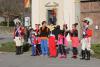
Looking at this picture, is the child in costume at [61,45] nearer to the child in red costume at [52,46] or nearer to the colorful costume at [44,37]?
the child in red costume at [52,46]

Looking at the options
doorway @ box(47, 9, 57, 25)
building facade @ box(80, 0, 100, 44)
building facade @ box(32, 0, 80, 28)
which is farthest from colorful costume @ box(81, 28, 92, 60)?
doorway @ box(47, 9, 57, 25)

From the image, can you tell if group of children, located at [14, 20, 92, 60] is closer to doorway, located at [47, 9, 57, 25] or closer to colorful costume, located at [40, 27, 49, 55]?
colorful costume, located at [40, 27, 49, 55]

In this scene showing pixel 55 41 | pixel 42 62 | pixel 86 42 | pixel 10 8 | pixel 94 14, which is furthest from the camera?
pixel 10 8

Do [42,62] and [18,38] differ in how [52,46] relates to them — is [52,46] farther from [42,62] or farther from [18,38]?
[42,62]

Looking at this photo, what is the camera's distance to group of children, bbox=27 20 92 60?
818 inches

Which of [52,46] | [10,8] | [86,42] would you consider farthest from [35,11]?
[10,8]

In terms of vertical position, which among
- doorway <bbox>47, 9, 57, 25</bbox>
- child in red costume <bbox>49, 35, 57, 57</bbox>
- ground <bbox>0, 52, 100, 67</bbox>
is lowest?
ground <bbox>0, 52, 100, 67</bbox>

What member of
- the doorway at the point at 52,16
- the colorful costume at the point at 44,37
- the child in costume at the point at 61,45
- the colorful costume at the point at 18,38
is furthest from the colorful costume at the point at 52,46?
the doorway at the point at 52,16

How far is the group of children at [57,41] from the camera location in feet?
68.1

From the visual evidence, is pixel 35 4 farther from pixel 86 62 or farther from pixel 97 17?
pixel 86 62

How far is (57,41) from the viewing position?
22.3m

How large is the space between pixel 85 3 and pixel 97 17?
1280 millimetres

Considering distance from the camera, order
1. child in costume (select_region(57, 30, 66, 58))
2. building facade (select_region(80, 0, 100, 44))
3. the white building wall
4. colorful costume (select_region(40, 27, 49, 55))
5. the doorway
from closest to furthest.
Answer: child in costume (select_region(57, 30, 66, 58)) → colorful costume (select_region(40, 27, 49, 55)) → building facade (select_region(80, 0, 100, 44)) → the doorway → the white building wall

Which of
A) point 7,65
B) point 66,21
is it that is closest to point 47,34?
point 7,65
